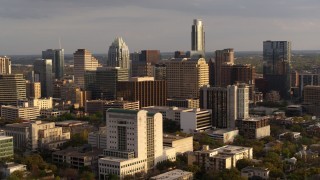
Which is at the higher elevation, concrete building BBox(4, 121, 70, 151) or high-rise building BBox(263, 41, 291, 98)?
high-rise building BBox(263, 41, 291, 98)

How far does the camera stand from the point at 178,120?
139 feet

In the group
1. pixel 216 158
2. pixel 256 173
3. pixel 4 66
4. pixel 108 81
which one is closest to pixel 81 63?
pixel 4 66

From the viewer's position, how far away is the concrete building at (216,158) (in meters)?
27.9

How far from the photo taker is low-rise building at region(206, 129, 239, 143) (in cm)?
3694

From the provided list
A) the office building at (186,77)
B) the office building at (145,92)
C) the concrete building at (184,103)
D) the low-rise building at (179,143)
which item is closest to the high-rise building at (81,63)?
the office building at (186,77)

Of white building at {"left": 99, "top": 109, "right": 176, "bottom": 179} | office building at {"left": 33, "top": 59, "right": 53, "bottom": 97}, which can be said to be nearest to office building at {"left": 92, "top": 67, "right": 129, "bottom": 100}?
office building at {"left": 33, "top": 59, "right": 53, "bottom": 97}

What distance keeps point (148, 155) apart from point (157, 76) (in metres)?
35.6

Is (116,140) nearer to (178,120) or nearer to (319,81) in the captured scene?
(178,120)

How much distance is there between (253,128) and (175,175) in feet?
46.7

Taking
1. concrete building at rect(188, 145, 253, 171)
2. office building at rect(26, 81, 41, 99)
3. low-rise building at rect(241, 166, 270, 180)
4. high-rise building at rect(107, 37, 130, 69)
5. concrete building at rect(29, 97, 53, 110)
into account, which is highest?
high-rise building at rect(107, 37, 130, 69)

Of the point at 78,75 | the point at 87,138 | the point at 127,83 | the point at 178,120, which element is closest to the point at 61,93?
the point at 78,75

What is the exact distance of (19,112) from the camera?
4650 cm

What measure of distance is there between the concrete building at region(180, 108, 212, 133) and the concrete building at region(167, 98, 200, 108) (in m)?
6.79

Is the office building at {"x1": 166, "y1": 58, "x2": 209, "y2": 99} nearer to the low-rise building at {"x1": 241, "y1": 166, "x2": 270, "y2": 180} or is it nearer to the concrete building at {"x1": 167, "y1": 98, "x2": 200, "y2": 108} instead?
the concrete building at {"x1": 167, "y1": 98, "x2": 200, "y2": 108}
